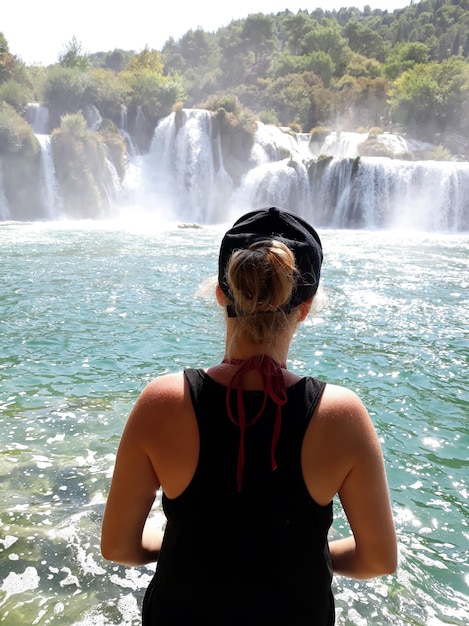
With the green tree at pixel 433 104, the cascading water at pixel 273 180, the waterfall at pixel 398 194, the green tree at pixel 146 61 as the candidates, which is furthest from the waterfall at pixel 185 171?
the green tree at pixel 146 61

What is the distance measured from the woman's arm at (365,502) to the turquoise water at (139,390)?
0.62m

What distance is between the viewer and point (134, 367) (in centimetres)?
669

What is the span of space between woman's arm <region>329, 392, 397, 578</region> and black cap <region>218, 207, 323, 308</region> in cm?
29

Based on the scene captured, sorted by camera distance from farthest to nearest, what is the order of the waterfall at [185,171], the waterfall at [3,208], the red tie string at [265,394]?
the waterfall at [185,171], the waterfall at [3,208], the red tie string at [265,394]

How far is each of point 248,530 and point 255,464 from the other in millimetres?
166

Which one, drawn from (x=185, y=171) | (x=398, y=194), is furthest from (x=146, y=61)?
(x=398, y=194)

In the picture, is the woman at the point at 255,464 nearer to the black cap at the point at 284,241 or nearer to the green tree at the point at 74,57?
the black cap at the point at 284,241

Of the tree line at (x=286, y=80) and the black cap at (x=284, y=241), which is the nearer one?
the black cap at (x=284, y=241)

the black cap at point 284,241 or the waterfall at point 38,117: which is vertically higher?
the waterfall at point 38,117

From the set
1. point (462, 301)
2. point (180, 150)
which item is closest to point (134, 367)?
point (462, 301)

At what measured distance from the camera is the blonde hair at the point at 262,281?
1255 mm

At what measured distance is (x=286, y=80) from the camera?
178ft

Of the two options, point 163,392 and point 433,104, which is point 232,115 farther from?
point 163,392

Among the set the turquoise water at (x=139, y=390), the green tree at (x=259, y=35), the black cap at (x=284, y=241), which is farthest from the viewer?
the green tree at (x=259, y=35)
